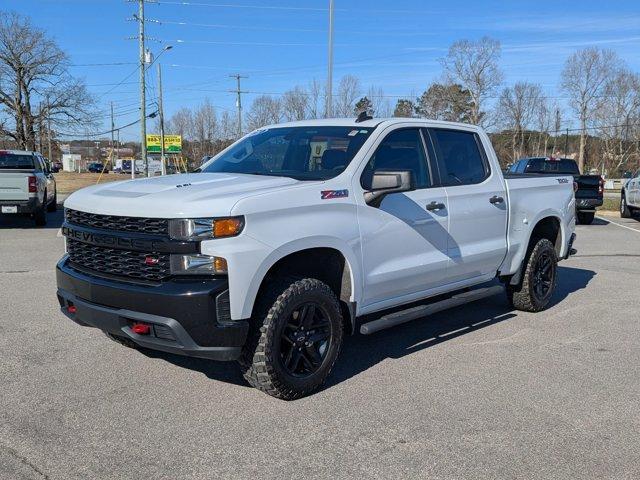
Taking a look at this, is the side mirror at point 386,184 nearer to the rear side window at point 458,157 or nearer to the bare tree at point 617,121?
the rear side window at point 458,157

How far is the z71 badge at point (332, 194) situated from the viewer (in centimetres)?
445

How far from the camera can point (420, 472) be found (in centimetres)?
344

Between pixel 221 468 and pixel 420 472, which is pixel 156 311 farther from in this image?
pixel 420 472

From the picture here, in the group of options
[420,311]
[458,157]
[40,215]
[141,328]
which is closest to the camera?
[141,328]

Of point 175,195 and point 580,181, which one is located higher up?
point 175,195

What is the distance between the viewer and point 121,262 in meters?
4.18

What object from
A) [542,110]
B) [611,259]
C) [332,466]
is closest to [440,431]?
[332,466]

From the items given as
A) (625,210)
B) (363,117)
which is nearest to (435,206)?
(363,117)

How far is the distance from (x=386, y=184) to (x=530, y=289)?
3.15m

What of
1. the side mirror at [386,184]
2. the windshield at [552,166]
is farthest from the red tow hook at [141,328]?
the windshield at [552,166]

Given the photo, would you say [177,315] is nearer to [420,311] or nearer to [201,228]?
[201,228]

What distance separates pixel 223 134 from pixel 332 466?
6845 centimetres

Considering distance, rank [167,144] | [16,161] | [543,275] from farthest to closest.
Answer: [167,144]
[16,161]
[543,275]

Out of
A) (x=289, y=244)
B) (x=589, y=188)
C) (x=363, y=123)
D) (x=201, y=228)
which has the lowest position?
(x=589, y=188)
